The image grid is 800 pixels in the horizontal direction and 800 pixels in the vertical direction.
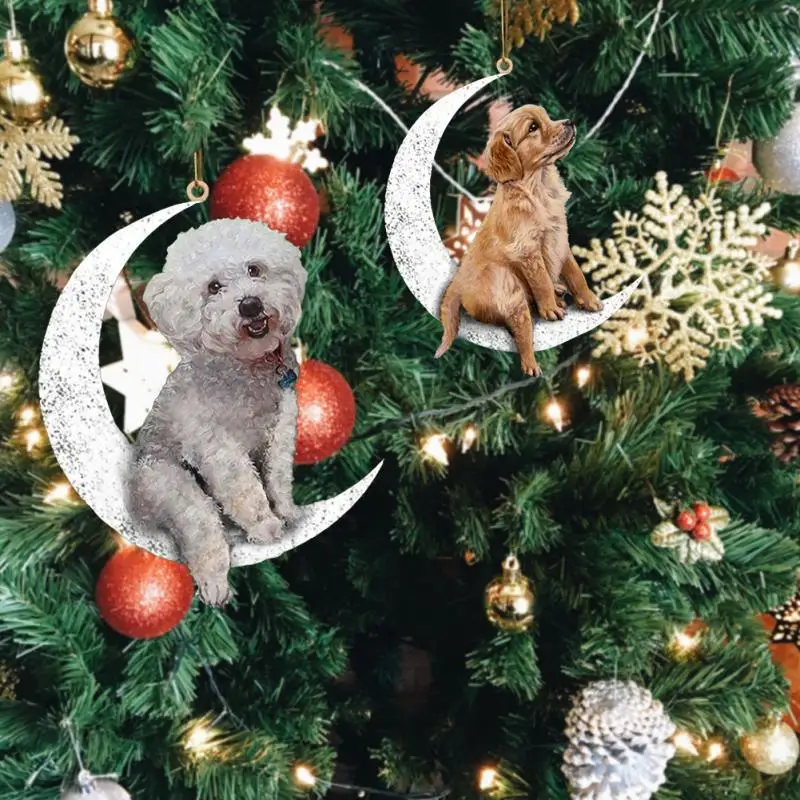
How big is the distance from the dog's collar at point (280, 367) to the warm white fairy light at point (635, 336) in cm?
29

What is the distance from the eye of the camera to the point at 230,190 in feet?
1.68

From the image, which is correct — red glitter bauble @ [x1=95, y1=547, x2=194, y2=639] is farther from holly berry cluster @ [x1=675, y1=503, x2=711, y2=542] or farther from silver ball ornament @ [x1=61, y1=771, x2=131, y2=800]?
holly berry cluster @ [x1=675, y1=503, x2=711, y2=542]

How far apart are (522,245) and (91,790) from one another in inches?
19.5

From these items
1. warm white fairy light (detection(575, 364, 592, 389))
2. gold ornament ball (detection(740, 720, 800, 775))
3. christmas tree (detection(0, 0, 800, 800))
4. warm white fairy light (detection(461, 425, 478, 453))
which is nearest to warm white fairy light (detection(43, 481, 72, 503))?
christmas tree (detection(0, 0, 800, 800))

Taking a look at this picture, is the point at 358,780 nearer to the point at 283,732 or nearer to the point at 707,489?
the point at 283,732

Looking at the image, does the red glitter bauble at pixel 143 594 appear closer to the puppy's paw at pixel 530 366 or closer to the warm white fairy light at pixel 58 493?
the warm white fairy light at pixel 58 493

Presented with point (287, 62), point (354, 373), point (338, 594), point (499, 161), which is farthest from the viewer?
point (338, 594)

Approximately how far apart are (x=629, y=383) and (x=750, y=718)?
293 mm

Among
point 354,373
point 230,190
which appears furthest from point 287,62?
point 354,373

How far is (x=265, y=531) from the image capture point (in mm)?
421

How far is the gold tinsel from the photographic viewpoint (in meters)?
0.50

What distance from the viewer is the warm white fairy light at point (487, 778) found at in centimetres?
72

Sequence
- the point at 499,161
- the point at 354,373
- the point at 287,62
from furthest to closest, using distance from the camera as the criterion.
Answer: the point at 354,373 < the point at 287,62 < the point at 499,161

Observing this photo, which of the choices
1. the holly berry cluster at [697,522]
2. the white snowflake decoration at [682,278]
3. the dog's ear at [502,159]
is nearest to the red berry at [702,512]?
the holly berry cluster at [697,522]
